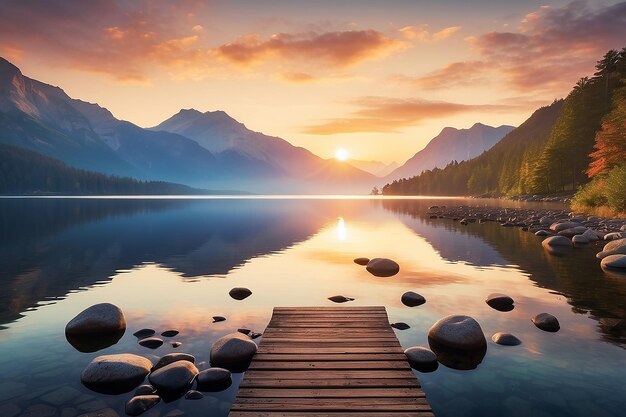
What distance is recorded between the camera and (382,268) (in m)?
24.6

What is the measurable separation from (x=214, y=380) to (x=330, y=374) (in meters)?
2.81

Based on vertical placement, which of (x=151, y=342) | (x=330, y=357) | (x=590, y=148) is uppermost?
(x=590, y=148)

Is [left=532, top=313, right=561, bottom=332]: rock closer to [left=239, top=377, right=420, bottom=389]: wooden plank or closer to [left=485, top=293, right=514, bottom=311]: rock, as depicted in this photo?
[left=485, top=293, right=514, bottom=311]: rock

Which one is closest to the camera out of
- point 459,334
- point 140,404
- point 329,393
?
point 329,393

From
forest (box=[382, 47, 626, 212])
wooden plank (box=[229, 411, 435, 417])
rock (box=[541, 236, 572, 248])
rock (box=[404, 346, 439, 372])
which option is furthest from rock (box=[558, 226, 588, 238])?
wooden plank (box=[229, 411, 435, 417])

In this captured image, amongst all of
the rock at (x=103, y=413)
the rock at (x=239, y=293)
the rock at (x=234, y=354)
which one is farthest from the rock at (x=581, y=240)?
the rock at (x=103, y=413)

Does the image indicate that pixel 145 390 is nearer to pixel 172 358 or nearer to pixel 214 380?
pixel 214 380

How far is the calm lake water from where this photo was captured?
30.9 feet

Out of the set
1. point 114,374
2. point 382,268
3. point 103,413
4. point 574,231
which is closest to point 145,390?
point 103,413

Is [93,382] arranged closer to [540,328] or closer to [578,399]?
[578,399]

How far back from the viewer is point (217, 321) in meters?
15.1

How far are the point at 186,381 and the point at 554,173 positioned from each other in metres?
94.8

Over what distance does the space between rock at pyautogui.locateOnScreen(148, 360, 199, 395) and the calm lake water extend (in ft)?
1.97

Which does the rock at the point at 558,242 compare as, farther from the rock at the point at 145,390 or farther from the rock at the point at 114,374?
the rock at the point at 145,390
